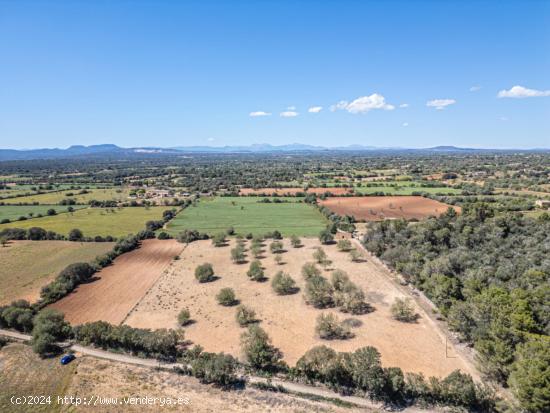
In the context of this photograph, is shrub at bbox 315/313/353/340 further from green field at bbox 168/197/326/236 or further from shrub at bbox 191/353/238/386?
green field at bbox 168/197/326/236

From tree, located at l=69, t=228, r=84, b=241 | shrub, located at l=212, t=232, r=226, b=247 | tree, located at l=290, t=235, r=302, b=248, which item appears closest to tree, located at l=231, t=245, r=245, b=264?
shrub, located at l=212, t=232, r=226, b=247

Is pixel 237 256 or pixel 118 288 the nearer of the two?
pixel 118 288

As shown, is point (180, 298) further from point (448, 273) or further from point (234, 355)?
point (448, 273)

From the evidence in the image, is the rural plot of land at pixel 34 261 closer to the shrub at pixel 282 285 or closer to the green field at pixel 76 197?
the shrub at pixel 282 285

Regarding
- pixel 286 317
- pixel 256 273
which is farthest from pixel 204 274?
pixel 286 317

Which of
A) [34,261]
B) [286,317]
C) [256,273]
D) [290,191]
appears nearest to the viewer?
[286,317]

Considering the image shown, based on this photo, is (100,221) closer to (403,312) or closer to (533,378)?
(403,312)
